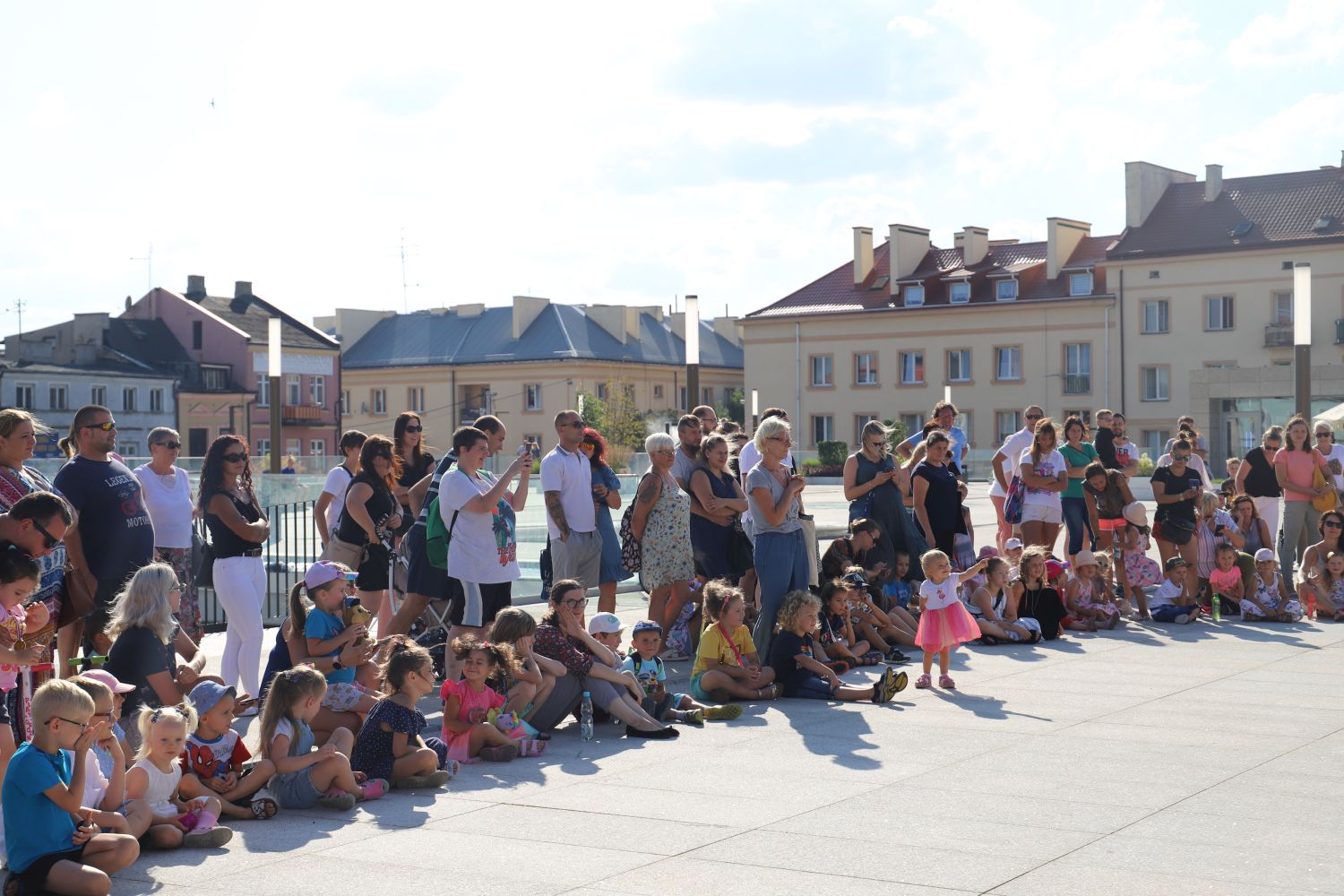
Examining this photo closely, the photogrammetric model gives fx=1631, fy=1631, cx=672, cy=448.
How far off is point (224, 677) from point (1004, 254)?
2743 inches

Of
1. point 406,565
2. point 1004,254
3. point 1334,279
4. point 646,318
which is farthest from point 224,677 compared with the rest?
point 646,318

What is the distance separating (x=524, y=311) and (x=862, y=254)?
23693 millimetres

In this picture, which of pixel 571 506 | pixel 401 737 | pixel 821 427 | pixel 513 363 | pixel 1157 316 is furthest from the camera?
pixel 513 363

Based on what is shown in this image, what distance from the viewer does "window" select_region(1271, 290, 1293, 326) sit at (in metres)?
65.2

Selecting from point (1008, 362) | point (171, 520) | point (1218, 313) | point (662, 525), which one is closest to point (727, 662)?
point (662, 525)

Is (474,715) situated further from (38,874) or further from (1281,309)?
(1281,309)

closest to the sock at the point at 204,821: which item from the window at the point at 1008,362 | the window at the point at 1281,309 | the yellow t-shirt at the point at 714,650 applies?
the yellow t-shirt at the point at 714,650

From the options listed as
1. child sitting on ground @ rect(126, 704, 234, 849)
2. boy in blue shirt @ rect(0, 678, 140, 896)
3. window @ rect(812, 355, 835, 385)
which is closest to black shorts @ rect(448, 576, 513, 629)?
child sitting on ground @ rect(126, 704, 234, 849)

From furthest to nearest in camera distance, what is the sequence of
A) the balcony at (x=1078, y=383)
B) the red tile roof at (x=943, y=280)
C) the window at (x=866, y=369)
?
the window at (x=866, y=369), the red tile roof at (x=943, y=280), the balcony at (x=1078, y=383)

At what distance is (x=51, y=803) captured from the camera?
595 centimetres

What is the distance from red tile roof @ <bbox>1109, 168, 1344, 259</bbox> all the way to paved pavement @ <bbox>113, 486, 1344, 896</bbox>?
6027 centimetres

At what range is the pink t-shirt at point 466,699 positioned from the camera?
8.57 m

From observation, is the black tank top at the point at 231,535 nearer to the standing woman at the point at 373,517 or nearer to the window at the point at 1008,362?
the standing woman at the point at 373,517

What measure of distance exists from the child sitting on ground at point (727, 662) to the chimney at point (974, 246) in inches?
2639
